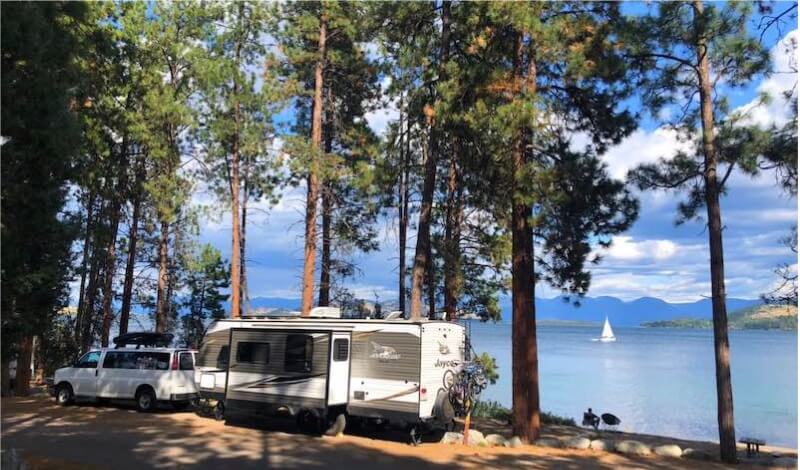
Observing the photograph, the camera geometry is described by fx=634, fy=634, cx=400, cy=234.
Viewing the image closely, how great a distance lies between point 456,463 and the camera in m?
11.1

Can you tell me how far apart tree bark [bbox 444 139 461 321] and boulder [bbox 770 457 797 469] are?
26.3 feet

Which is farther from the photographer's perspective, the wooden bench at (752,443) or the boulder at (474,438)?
the wooden bench at (752,443)

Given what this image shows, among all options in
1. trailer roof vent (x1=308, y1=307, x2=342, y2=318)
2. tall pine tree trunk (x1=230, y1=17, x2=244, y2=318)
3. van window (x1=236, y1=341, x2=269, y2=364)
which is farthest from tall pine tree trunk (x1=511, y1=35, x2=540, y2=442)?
tall pine tree trunk (x1=230, y1=17, x2=244, y2=318)

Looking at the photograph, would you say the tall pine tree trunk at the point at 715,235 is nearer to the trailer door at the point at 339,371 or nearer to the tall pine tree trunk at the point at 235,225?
the trailer door at the point at 339,371

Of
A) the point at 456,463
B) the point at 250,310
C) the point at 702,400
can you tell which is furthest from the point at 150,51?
the point at 702,400

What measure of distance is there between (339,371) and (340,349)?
0.47m

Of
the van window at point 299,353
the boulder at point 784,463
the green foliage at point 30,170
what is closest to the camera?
the green foliage at point 30,170

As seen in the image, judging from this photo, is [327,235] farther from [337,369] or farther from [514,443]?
[514,443]

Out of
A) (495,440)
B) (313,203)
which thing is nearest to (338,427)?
(495,440)

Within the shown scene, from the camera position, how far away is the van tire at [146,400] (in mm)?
16531

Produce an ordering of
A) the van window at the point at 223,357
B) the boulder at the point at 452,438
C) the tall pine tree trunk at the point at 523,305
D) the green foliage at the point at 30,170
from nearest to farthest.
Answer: the green foliage at the point at 30,170, the boulder at the point at 452,438, the tall pine tree trunk at the point at 523,305, the van window at the point at 223,357

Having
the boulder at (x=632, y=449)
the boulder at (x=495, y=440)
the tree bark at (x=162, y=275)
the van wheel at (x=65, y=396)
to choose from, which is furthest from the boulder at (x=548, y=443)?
the tree bark at (x=162, y=275)

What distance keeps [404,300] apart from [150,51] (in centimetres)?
1220

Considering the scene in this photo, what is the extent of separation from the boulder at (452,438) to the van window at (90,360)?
9.90 metres
